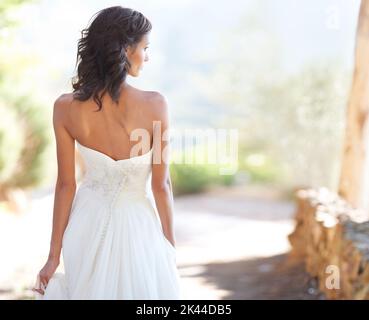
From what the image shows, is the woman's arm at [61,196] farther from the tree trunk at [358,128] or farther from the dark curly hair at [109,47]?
the tree trunk at [358,128]

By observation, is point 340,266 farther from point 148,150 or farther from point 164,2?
point 164,2

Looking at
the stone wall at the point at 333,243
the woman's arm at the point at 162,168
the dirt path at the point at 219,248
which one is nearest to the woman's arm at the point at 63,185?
the woman's arm at the point at 162,168

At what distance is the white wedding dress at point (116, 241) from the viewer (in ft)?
7.75

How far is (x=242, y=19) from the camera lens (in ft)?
50.5

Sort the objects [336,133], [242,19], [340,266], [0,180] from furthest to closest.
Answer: [242,19], [336,133], [0,180], [340,266]

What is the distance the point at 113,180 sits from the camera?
A: 2396 mm

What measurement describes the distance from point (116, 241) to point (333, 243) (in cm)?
262

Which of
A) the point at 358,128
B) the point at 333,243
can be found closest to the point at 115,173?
the point at 333,243

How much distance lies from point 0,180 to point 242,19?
8.26 metres

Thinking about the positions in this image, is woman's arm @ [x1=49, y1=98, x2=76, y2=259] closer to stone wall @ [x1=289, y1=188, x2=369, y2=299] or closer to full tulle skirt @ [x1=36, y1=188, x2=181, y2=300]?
full tulle skirt @ [x1=36, y1=188, x2=181, y2=300]

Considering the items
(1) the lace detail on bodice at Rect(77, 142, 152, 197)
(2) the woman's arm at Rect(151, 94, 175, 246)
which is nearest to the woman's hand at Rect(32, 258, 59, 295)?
(1) the lace detail on bodice at Rect(77, 142, 152, 197)

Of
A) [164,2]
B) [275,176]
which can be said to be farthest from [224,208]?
[164,2]

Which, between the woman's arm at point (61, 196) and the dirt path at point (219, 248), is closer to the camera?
the woman's arm at point (61, 196)

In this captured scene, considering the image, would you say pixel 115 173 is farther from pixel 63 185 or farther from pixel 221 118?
pixel 221 118
